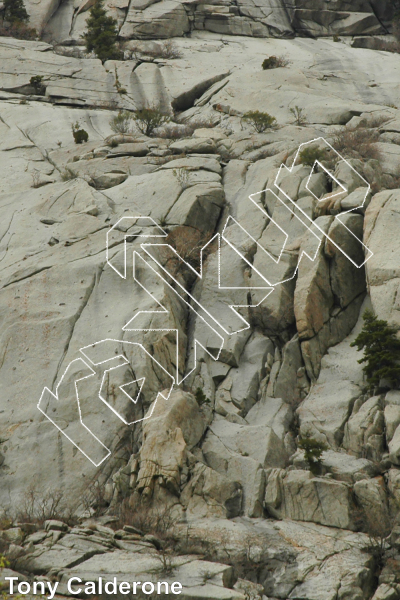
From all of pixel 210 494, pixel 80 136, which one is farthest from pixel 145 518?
pixel 80 136

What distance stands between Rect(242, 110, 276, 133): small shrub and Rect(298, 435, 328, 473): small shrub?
18.3m

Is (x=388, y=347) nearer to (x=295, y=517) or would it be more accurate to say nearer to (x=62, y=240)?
(x=295, y=517)

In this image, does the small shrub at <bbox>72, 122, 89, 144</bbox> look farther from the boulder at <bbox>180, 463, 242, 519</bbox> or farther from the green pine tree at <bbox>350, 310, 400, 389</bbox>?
the boulder at <bbox>180, 463, 242, 519</bbox>

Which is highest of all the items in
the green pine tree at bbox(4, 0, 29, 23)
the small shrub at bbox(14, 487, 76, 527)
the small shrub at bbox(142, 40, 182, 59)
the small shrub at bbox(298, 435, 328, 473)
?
the green pine tree at bbox(4, 0, 29, 23)

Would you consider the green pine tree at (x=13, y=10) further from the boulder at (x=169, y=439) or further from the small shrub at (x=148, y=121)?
the boulder at (x=169, y=439)

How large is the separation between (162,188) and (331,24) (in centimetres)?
3171

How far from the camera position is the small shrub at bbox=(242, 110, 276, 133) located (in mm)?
28547

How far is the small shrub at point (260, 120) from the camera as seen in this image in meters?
28.5

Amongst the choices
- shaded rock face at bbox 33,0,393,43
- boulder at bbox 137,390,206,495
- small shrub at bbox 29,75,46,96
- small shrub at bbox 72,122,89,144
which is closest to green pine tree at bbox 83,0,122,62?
shaded rock face at bbox 33,0,393,43

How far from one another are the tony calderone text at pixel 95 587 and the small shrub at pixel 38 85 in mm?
31240

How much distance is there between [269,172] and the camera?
23.4 meters

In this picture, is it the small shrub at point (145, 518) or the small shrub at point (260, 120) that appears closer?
the small shrub at point (145, 518)

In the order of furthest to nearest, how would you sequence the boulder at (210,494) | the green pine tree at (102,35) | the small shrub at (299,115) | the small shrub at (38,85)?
1. the green pine tree at (102,35)
2. the small shrub at (38,85)
3. the small shrub at (299,115)
4. the boulder at (210,494)

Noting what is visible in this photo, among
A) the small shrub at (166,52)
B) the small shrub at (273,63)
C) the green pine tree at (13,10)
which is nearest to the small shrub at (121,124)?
the small shrub at (273,63)
